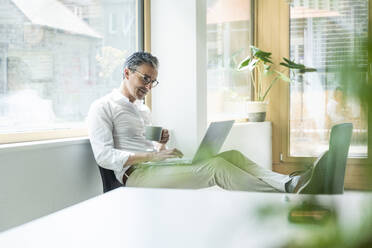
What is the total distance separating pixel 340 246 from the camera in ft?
0.44

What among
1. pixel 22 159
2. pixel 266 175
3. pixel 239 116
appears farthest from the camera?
pixel 239 116

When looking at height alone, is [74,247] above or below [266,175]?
above

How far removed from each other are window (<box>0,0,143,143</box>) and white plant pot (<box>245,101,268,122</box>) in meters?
1.97

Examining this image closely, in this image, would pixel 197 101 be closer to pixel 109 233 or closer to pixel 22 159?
pixel 22 159

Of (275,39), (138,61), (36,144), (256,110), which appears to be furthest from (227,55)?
(36,144)

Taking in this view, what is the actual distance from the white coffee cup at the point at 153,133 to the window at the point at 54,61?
0.43m

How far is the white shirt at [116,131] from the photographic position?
2.42 meters

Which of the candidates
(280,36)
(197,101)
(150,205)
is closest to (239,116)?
(280,36)

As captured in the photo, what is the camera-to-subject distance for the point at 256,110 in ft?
15.9

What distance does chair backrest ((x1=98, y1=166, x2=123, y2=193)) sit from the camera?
8.13 ft

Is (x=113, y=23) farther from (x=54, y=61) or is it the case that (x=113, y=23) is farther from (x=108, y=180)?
(x=108, y=180)

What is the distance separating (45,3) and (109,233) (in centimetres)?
205

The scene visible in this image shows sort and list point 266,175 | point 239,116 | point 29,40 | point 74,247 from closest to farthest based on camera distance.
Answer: point 74,247, point 29,40, point 266,175, point 239,116

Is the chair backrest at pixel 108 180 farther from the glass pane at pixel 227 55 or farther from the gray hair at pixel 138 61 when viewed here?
the glass pane at pixel 227 55
